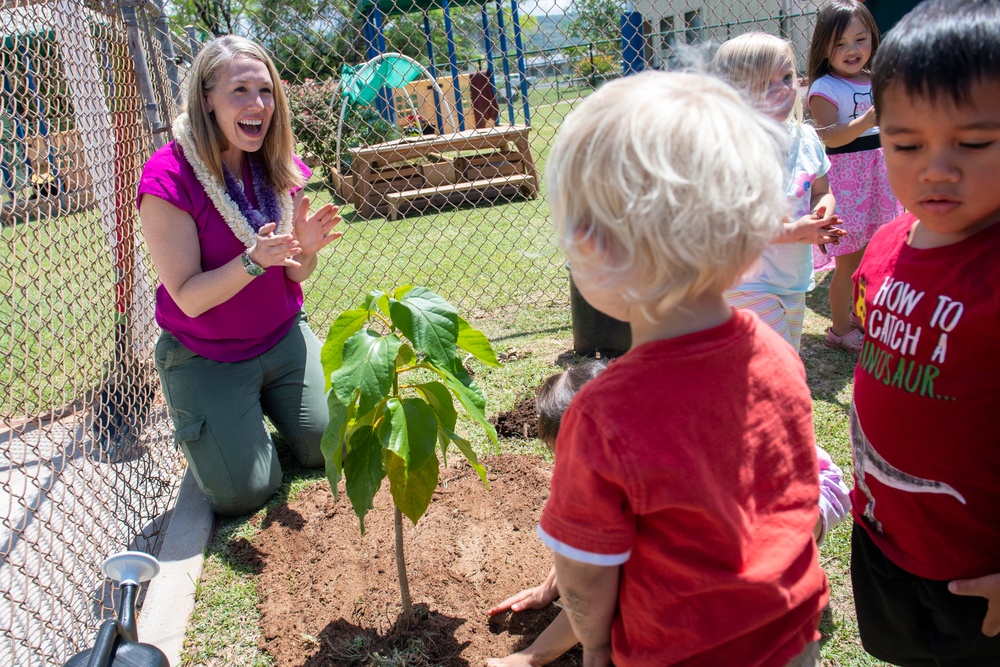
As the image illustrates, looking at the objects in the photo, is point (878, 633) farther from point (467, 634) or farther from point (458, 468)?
point (458, 468)

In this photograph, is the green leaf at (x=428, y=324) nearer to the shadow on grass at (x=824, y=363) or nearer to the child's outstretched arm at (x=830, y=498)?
the child's outstretched arm at (x=830, y=498)

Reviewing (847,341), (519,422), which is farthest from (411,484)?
(847,341)

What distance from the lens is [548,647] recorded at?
1.89 metres

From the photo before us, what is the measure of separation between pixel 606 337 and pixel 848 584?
1.82 m

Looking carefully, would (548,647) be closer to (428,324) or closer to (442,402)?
(442,402)

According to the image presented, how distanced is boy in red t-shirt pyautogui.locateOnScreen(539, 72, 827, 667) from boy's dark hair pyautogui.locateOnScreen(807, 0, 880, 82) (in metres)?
2.84

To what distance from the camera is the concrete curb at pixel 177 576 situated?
7.40 feet

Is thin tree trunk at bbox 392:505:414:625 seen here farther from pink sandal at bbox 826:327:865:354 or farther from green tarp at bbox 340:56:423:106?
green tarp at bbox 340:56:423:106

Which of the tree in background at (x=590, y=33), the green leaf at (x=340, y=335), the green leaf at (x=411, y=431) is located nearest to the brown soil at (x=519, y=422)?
the green leaf at (x=411, y=431)

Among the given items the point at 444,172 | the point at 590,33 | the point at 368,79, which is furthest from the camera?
the point at 368,79

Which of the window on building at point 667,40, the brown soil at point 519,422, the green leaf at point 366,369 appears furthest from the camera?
the window on building at point 667,40

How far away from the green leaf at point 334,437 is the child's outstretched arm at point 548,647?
0.63m

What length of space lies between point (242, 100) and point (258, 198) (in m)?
0.37

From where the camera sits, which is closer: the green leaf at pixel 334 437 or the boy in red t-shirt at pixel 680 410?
the boy in red t-shirt at pixel 680 410
